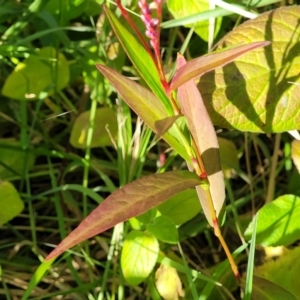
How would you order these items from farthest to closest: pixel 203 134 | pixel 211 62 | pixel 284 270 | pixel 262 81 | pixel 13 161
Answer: pixel 13 161 → pixel 284 270 → pixel 262 81 → pixel 203 134 → pixel 211 62

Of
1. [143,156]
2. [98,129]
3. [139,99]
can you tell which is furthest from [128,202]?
[98,129]

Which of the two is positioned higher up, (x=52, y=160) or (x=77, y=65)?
(x=77, y=65)

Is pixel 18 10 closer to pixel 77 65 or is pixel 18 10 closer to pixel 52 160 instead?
pixel 77 65

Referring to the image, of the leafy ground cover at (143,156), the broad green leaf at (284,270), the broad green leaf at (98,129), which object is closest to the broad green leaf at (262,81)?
the leafy ground cover at (143,156)

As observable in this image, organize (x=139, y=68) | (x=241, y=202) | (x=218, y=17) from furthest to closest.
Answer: (x=241, y=202) < (x=218, y=17) < (x=139, y=68)

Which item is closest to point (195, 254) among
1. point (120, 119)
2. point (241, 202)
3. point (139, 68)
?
point (241, 202)

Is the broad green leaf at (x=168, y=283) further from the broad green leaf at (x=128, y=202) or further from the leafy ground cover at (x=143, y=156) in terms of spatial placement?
the broad green leaf at (x=128, y=202)

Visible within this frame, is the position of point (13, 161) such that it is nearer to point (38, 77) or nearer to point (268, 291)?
point (38, 77)
